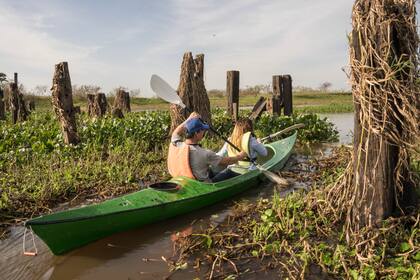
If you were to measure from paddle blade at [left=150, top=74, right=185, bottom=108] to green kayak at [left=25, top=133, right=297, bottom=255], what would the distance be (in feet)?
9.24

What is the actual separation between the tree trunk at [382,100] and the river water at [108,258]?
2060 mm

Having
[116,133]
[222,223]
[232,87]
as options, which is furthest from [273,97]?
[222,223]

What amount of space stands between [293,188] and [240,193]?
3.26 feet

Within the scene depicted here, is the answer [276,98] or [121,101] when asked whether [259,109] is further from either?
[121,101]

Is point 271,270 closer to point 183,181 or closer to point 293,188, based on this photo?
point 183,181

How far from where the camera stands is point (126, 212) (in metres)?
5.10

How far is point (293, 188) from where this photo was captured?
759 centimetres

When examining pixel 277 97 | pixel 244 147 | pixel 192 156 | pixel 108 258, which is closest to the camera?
pixel 108 258

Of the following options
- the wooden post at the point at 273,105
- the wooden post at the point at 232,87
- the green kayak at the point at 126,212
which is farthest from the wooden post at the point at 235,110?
the green kayak at the point at 126,212

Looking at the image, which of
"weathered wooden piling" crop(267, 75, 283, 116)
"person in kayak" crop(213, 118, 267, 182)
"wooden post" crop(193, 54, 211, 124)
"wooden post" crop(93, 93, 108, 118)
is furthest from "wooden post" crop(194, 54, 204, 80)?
"wooden post" crop(93, 93, 108, 118)

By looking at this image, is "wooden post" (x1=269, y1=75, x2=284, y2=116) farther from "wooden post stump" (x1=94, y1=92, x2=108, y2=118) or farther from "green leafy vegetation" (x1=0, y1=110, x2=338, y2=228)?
"wooden post stump" (x1=94, y1=92, x2=108, y2=118)

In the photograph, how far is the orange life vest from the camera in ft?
20.6

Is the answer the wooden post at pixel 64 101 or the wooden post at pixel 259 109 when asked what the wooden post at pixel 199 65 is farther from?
the wooden post at pixel 64 101

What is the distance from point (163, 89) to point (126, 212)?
4.40 metres
